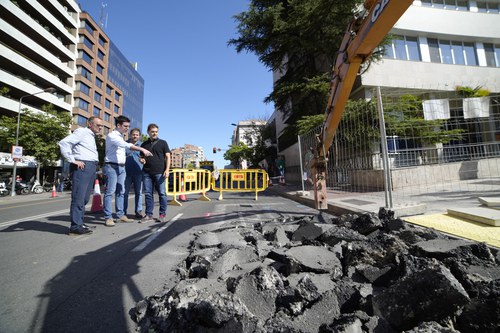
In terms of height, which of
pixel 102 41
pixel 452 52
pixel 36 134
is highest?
pixel 102 41

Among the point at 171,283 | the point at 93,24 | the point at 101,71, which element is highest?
the point at 93,24

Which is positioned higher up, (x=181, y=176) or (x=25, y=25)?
(x=25, y=25)

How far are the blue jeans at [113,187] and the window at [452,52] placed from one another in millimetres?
22921

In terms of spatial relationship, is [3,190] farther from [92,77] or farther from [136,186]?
[92,77]

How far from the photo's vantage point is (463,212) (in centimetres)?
356

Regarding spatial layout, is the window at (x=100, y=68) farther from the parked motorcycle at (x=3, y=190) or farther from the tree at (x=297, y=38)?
the tree at (x=297, y=38)

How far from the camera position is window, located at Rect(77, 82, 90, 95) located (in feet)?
126

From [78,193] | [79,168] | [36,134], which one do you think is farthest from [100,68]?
[78,193]

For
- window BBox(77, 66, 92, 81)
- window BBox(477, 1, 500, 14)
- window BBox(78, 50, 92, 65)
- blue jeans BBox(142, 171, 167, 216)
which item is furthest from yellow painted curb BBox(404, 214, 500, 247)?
window BBox(78, 50, 92, 65)

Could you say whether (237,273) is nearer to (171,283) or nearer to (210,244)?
(171,283)

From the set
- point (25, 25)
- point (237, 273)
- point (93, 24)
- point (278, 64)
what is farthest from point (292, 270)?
point (93, 24)

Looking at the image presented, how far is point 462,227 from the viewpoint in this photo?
313cm

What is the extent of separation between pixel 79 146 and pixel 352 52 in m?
4.50

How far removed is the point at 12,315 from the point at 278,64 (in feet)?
57.7
